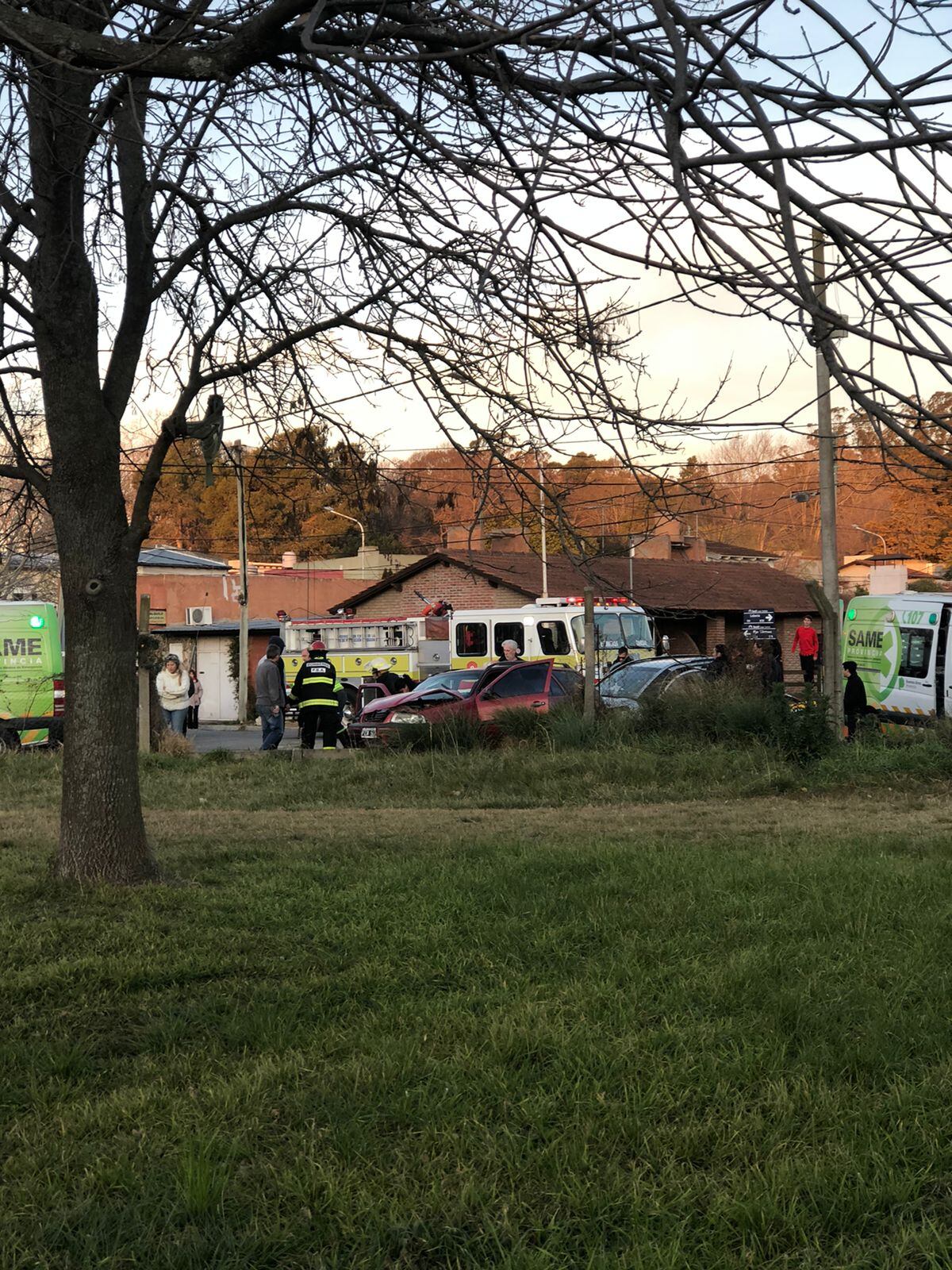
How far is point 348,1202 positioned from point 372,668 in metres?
28.0

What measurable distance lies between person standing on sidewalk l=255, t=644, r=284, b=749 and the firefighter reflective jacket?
88 centimetres

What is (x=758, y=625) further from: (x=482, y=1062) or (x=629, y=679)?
(x=482, y=1062)

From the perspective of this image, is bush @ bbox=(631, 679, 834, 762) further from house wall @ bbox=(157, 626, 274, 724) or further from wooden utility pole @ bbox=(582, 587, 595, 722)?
house wall @ bbox=(157, 626, 274, 724)

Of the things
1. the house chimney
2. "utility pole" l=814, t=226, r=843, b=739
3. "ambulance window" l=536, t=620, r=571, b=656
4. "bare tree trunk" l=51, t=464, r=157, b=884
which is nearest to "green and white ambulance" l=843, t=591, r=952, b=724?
"utility pole" l=814, t=226, r=843, b=739

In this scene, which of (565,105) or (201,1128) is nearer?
(201,1128)

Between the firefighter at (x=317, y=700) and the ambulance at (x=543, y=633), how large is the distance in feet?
29.2

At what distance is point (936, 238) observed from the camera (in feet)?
11.0

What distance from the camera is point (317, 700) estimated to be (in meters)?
18.6

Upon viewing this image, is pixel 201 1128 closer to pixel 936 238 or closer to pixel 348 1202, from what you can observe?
pixel 348 1202

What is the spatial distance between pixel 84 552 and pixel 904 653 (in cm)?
1681

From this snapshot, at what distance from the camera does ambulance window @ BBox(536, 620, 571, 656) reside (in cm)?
2747

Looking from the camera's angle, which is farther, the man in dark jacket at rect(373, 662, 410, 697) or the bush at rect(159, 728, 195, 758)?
the man in dark jacket at rect(373, 662, 410, 697)

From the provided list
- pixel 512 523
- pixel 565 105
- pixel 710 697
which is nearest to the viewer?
pixel 565 105

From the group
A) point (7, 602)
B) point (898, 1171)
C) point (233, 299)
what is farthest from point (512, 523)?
point (7, 602)
